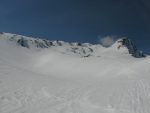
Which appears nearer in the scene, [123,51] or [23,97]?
[23,97]

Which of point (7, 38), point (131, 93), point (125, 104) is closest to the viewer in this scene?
point (125, 104)

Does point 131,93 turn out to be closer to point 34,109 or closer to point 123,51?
point 34,109

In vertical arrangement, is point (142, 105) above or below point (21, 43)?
below

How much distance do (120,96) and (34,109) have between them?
6.02 meters

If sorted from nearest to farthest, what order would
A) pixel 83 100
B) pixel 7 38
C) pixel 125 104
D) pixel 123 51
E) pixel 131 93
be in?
pixel 125 104
pixel 83 100
pixel 131 93
pixel 7 38
pixel 123 51

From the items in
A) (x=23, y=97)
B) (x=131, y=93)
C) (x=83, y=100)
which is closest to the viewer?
(x=83, y=100)

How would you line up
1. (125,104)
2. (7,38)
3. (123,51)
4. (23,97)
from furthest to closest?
(123,51), (7,38), (23,97), (125,104)

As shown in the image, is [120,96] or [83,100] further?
[120,96]

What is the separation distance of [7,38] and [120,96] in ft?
336

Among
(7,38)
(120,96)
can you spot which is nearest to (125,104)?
(120,96)

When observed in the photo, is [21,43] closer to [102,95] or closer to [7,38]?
[7,38]

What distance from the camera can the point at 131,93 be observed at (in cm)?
1738

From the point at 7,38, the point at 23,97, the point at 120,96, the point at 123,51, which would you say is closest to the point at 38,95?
the point at 23,97

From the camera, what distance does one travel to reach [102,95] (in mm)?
16922
